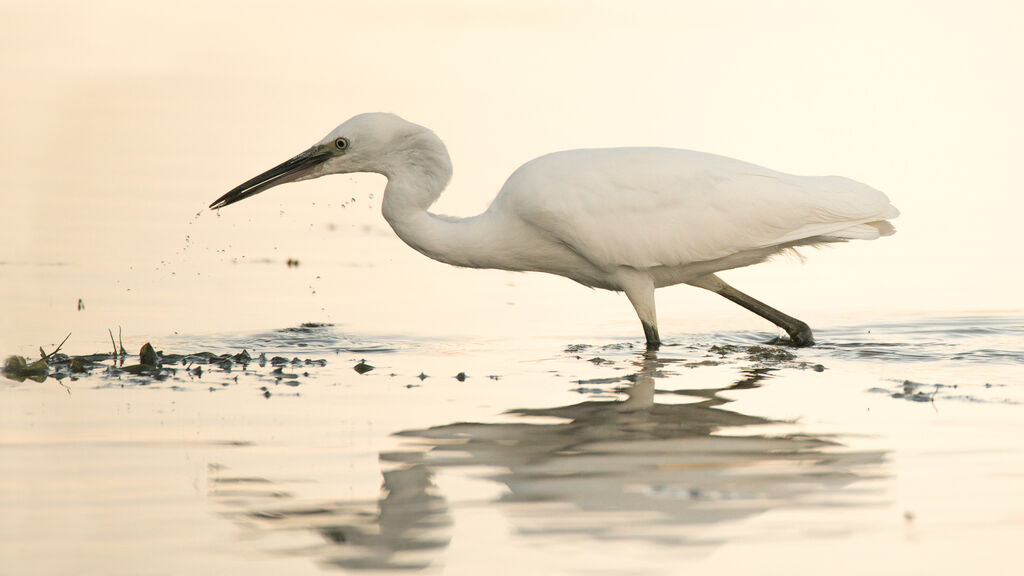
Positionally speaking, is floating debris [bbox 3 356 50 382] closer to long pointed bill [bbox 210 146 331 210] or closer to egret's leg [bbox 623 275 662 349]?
long pointed bill [bbox 210 146 331 210]

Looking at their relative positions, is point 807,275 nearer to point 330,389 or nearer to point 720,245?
point 720,245

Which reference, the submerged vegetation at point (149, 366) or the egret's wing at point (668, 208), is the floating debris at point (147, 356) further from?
the egret's wing at point (668, 208)

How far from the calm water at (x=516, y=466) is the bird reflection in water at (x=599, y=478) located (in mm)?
14

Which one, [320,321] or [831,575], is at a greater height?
[320,321]

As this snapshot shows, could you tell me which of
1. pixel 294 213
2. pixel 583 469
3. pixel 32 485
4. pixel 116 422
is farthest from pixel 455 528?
pixel 294 213

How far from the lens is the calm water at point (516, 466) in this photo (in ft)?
15.3

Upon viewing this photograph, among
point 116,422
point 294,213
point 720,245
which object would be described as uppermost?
point 294,213

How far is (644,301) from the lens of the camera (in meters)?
9.15

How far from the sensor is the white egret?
8.91 m

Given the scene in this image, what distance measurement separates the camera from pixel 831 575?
446cm

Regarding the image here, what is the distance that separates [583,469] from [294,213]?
36.3ft

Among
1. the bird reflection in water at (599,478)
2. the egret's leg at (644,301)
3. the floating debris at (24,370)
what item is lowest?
the bird reflection in water at (599,478)

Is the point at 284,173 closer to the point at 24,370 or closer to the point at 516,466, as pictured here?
Answer: the point at 24,370

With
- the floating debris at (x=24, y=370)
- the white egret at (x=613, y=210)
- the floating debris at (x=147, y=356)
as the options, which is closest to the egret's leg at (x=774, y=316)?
the white egret at (x=613, y=210)
